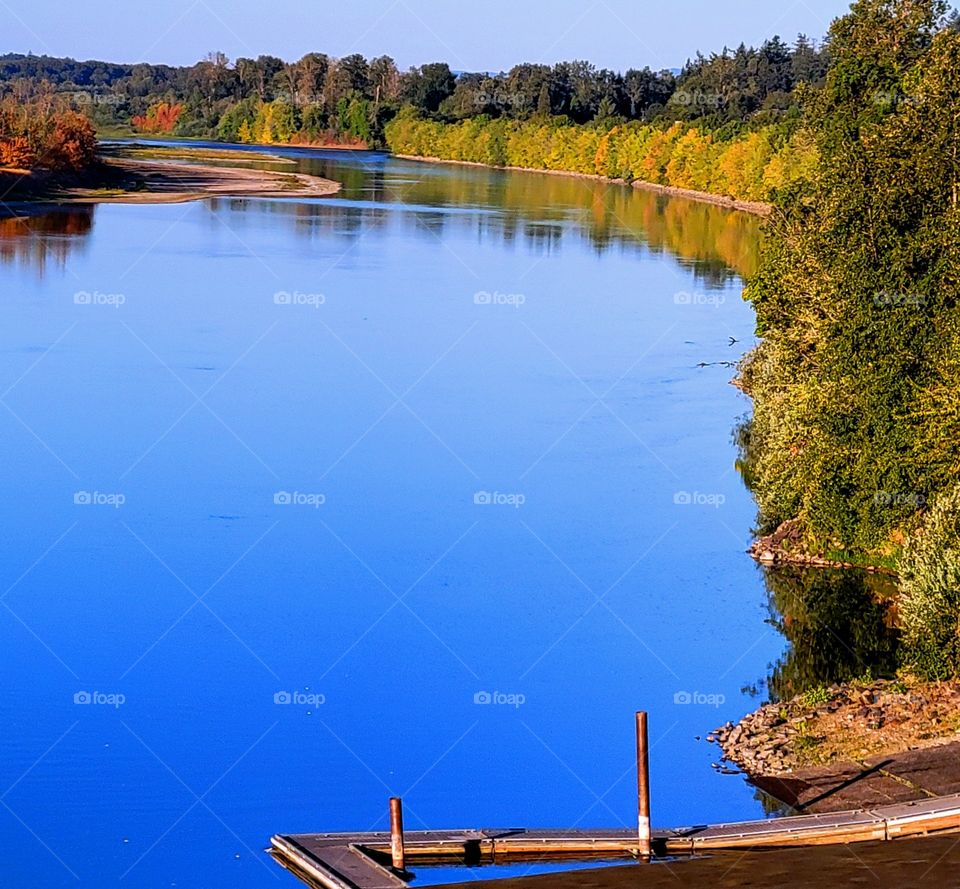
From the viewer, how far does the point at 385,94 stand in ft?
416

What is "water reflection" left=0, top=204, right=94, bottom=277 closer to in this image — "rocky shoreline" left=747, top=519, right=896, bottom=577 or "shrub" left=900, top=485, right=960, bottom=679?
"rocky shoreline" left=747, top=519, right=896, bottom=577

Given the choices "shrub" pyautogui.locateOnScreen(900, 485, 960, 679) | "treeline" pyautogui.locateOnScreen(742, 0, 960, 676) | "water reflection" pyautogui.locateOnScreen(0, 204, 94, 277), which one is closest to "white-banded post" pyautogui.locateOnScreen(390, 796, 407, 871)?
"shrub" pyautogui.locateOnScreen(900, 485, 960, 679)

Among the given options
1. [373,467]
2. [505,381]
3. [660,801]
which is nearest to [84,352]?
[505,381]

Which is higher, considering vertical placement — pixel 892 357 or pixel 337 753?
pixel 892 357

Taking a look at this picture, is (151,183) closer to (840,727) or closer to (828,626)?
(828,626)

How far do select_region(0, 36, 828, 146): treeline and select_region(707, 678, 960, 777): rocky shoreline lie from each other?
79.5m

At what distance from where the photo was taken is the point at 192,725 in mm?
16594

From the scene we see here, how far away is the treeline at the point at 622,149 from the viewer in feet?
254

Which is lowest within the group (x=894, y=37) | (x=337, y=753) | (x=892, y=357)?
(x=337, y=753)

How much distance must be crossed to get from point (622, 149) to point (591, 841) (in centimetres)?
8487

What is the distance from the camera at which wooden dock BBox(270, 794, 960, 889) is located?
12961 mm

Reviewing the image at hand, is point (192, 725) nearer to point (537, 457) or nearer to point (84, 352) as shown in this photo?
point (537, 457)

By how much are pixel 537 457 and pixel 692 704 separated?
34.0ft

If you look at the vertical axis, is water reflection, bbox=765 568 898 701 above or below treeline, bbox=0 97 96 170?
below
